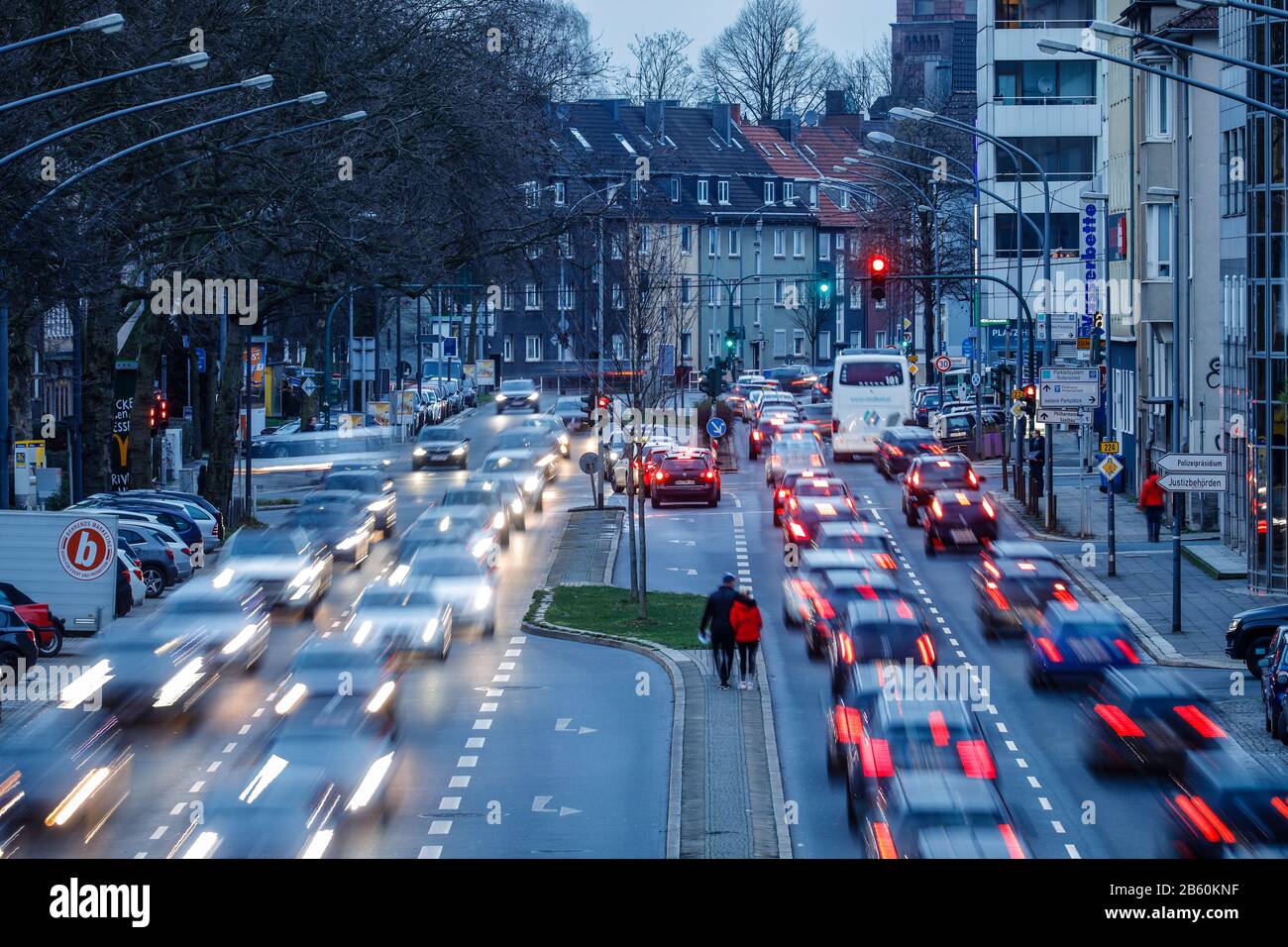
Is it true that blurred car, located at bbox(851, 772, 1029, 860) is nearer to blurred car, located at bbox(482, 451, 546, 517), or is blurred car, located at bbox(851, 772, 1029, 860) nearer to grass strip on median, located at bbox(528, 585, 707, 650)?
grass strip on median, located at bbox(528, 585, 707, 650)

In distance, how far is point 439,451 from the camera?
63156mm

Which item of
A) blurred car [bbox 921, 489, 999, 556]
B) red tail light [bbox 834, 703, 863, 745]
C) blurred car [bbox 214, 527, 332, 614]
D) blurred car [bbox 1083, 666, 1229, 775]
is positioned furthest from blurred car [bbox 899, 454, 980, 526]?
red tail light [bbox 834, 703, 863, 745]

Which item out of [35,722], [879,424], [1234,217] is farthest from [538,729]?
[879,424]

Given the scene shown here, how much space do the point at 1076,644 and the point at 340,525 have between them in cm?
1952

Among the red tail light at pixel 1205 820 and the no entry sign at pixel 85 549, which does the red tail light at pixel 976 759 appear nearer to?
the red tail light at pixel 1205 820

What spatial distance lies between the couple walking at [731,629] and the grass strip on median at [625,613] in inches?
143

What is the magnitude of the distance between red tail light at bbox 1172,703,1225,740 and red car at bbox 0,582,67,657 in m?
17.9

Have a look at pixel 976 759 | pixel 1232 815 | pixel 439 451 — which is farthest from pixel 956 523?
pixel 1232 815

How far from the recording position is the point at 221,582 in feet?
104

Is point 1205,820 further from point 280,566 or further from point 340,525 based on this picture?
point 340,525

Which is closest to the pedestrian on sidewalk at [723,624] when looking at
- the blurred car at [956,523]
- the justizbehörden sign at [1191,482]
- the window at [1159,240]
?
the justizbehörden sign at [1191,482]

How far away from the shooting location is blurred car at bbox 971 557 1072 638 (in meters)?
29.4

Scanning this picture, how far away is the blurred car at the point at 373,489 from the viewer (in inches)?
1785
